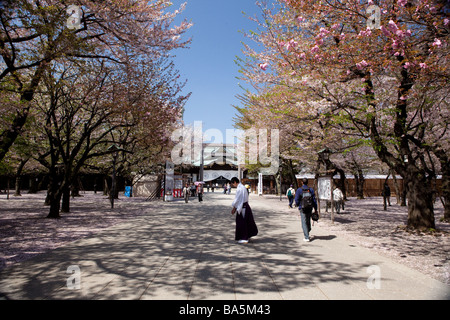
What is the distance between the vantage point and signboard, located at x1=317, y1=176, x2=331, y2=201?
40.4 feet

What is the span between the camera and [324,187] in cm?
1259

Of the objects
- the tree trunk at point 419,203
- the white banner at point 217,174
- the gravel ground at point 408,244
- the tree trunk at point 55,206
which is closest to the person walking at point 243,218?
the gravel ground at point 408,244

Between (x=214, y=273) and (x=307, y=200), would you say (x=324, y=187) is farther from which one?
(x=214, y=273)

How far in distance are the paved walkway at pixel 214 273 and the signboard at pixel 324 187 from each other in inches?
195

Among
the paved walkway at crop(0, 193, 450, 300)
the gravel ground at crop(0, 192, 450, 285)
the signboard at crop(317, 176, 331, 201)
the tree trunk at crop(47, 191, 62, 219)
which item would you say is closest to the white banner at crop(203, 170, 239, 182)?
the signboard at crop(317, 176, 331, 201)

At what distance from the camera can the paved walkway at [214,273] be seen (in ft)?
12.7

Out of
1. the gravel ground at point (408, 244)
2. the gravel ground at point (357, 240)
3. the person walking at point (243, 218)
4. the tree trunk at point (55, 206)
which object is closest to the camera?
the gravel ground at point (408, 244)

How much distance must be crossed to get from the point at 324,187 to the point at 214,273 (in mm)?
9203

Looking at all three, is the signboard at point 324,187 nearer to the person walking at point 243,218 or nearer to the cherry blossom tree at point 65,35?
the person walking at point 243,218

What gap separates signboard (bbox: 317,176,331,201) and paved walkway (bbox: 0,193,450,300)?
497 centimetres

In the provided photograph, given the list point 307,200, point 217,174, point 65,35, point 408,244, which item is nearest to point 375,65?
point 307,200
